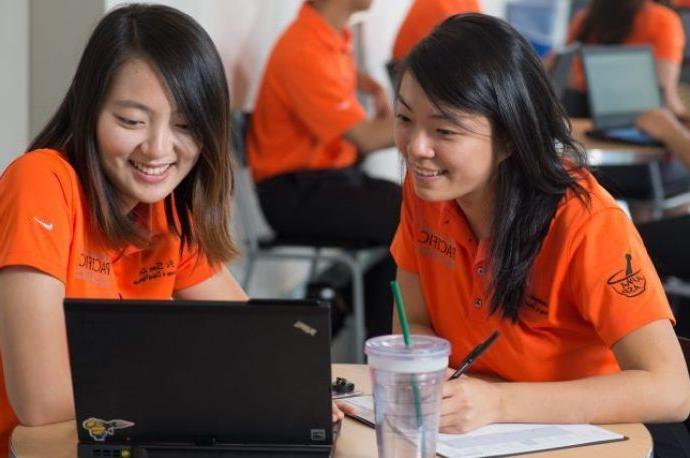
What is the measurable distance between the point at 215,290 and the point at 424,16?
2485 mm

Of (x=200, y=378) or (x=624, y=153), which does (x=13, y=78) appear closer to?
(x=200, y=378)

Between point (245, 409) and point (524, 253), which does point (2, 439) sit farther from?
point (524, 253)

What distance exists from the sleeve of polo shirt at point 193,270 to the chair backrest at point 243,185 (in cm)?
179

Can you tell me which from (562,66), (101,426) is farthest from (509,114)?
(562,66)

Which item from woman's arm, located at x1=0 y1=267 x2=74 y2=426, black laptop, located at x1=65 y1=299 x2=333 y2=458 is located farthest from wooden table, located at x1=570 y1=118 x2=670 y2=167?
black laptop, located at x1=65 y1=299 x2=333 y2=458

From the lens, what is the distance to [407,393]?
4.29ft

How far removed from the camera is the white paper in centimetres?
142

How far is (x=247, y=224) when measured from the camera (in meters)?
3.85

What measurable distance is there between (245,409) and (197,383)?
6cm

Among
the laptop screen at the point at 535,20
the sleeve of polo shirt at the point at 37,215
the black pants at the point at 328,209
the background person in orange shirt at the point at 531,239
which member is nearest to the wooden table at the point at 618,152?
the black pants at the point at 328,209

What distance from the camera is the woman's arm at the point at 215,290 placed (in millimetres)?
1991

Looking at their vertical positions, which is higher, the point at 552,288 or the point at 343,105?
the point at 552,288

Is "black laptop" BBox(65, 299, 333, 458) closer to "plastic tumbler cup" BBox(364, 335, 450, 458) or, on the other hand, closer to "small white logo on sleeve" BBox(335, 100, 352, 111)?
"plastic tumbler cup" BBox(364, 335, 450, 458)

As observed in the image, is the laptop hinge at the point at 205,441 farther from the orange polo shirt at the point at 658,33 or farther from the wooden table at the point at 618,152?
the orange polo shirt at the point at 658,33
